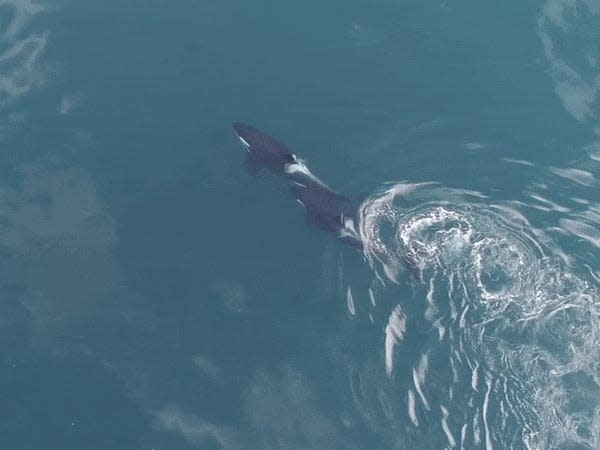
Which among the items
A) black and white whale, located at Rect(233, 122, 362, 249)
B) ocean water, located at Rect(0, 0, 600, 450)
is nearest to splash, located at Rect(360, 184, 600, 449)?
ocean water, located at Rect(0, 0, 600, 450)

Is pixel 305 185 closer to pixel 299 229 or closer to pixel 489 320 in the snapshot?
pixel 299 229

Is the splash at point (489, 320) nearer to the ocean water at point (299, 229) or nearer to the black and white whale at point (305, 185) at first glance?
the ocean water at point (299, 229)

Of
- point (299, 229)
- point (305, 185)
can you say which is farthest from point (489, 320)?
point (305, 185)

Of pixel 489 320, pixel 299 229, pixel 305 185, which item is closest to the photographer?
pixel 489 320

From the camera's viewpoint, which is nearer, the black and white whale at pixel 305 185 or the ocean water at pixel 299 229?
the ocean water at pixel 299 229

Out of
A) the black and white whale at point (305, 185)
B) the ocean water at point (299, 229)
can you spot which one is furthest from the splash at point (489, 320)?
the black and white whale at point (305, 185)

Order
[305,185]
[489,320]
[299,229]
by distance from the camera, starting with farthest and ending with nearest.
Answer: [305,185]
[299,229]
[489,320]

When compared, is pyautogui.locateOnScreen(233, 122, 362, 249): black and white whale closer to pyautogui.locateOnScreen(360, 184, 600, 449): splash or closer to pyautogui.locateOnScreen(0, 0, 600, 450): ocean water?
pyautogui.locateOnScreen(0, 0, 600, 450): ocean water
